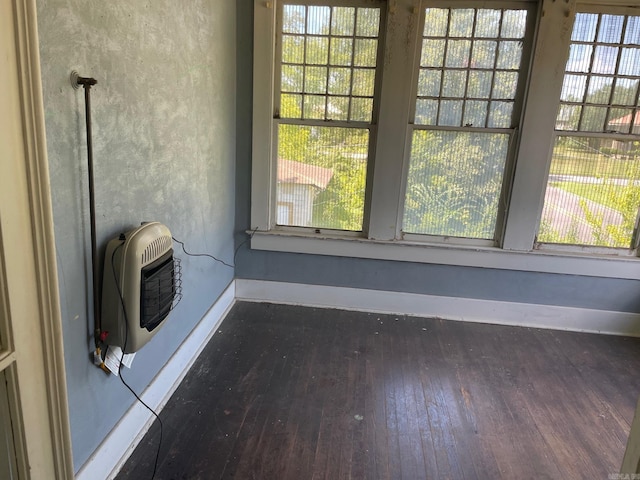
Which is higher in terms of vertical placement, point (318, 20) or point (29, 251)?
point (318, 20)

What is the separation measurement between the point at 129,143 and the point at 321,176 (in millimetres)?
1646

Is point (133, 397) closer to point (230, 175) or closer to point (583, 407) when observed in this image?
point (230, 175)

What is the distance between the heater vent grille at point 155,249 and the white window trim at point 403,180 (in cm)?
146

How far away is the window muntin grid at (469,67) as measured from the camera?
9.29ft

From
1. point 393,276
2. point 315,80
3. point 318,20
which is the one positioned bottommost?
point 393,276

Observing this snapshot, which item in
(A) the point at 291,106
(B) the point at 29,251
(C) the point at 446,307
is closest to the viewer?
(B) the point at 29,251

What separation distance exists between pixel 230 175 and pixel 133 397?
1.65 m

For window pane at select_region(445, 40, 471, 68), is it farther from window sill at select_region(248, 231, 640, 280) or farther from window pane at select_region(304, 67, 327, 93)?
window sill at select_region(248, 231, 640, 280)

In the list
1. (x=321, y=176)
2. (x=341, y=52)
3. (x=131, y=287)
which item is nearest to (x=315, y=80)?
(x=341, y=52)

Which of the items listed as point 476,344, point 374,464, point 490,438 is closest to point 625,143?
point 476,344

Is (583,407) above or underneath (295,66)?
underneath

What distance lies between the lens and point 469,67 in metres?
2.88

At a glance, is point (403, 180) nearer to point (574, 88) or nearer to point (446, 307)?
point (446, 307)

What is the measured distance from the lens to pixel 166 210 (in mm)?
2070
